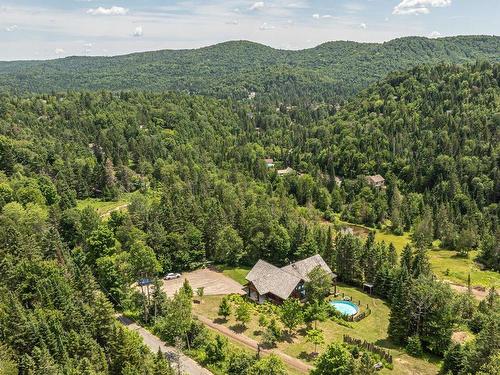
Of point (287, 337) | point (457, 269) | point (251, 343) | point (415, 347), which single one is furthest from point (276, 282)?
point (457, 269)

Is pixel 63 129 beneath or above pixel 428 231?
above

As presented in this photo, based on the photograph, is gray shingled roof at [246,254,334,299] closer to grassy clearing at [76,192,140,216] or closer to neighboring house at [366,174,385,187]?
grassy clearing at [76,192,140,216]

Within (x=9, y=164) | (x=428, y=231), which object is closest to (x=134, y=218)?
(x=9, y=164)

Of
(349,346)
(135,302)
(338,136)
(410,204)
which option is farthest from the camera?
(338,136)

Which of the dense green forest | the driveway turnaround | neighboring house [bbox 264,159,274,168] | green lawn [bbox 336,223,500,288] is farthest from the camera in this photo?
neighboring house [bbox 264,159,274,168]

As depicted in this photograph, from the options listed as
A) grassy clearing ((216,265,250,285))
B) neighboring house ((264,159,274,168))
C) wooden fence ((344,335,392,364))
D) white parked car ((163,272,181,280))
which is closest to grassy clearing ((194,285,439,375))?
wooden fence ((344,335,392,364))

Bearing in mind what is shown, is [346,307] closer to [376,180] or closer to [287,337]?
[287,337]

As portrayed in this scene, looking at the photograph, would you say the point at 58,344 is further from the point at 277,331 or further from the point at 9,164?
the point at 9,164
